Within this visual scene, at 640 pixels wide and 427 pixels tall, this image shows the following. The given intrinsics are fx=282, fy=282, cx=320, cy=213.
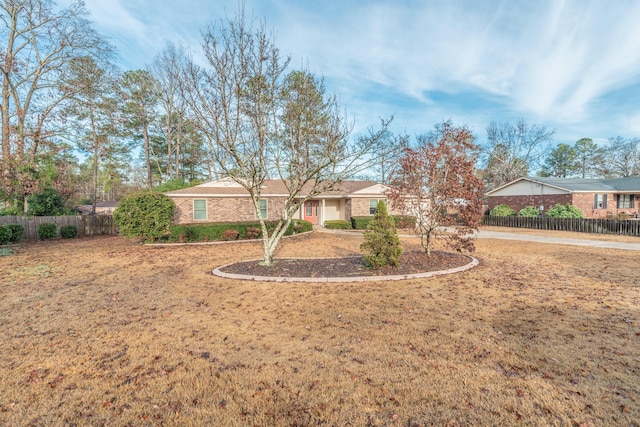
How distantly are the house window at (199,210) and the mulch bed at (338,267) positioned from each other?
419 inches

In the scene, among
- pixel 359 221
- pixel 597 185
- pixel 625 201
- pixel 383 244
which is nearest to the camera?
pixel 383 244

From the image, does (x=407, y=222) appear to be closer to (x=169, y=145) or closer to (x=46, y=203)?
(x=46, y=203)

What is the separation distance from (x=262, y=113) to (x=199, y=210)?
11945 millimetres

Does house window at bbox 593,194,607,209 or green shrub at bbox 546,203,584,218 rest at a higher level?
A: house window at bbox 593,194,607,209

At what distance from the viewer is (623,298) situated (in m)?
5.29

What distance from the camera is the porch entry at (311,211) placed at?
23.6 m

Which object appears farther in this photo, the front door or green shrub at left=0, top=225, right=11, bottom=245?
the front door

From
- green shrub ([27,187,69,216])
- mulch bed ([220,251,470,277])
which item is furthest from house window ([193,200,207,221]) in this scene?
mulch bed ([220,251,470,277])

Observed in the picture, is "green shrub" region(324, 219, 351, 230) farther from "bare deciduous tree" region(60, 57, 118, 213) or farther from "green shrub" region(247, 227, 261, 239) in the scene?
"bare deciduous tree" region(60, 57, 118, 213)

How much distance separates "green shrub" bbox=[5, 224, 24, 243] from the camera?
13.7m

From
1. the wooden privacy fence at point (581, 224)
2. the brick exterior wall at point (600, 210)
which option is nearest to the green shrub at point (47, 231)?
the wooden privacy fence at point (581, 224)

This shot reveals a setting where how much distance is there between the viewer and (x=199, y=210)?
1772 centimetres

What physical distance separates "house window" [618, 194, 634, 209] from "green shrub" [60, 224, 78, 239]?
40965 millimetres

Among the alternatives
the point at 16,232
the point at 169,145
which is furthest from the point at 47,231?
the point at 169,145
